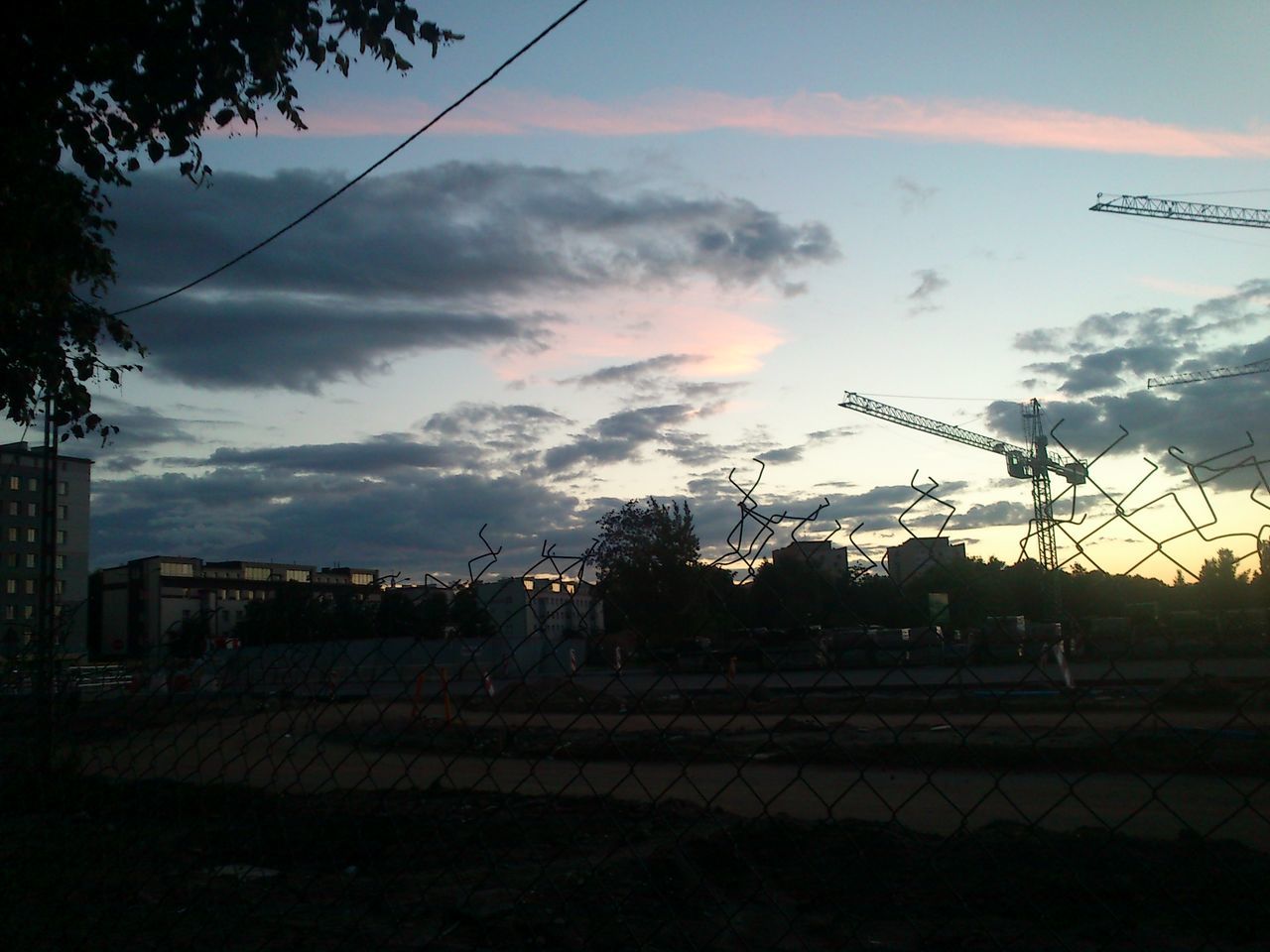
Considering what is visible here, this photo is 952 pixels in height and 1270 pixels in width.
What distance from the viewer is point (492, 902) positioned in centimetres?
443

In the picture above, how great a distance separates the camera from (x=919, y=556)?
6.65 ft

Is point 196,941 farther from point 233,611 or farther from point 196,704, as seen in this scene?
point 233,611

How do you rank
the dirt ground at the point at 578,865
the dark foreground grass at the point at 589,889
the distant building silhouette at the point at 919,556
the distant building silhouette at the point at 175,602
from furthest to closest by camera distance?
the distant building silhouette at the point at 175,602 < the dark foreground grass at the point at 589,889 < the dirt ground at the point at 578,865 < the distant building silhouette at the point at 919,556

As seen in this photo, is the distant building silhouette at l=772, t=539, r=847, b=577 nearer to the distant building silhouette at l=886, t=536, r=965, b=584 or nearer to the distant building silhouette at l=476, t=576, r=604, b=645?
the distant building silhouette at l=886, t=536, r=965, b=584

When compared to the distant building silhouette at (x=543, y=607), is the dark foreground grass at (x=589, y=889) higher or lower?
lower

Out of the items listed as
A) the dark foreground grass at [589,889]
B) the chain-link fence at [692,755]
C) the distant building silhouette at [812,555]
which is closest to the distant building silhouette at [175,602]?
the chain-link fence at [692,755]

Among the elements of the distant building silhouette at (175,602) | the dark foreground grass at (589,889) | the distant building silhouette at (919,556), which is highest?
the distant building silhouette at (919,556)

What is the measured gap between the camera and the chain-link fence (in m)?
2.18

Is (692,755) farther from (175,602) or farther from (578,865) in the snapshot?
(175,602)

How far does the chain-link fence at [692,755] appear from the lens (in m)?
2.18

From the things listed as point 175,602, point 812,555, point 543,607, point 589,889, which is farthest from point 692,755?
point 175,602

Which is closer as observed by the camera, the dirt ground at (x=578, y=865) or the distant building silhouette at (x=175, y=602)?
the dirt ground at (x=578, y=865)

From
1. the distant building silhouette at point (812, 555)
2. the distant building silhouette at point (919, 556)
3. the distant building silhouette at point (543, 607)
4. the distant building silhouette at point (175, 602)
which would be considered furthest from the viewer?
the distant building silhouette at point (175, 602)

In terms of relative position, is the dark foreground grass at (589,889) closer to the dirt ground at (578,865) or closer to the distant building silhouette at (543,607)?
the dirt ground at (578,865)
